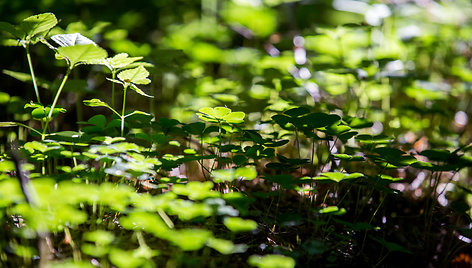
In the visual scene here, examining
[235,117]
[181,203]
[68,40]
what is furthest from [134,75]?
[181,203]

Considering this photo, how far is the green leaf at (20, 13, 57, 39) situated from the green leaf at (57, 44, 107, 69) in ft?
0.41

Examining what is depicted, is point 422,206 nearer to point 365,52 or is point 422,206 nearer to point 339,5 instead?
point 365,52

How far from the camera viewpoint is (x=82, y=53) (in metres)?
0.87

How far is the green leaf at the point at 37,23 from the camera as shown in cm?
89

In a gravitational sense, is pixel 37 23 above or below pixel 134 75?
above

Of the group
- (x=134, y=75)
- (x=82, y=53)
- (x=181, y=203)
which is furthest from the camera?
(x=134, y=75)

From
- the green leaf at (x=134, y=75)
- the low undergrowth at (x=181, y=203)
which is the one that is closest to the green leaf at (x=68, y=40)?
the low undergrowth at (x=181, y=203)

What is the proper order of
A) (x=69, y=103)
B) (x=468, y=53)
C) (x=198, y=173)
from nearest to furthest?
(x=198, y=173) → (x=69, y=103) → (x=468, y=53)

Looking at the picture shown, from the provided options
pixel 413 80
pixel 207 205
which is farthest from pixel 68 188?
pixel 413 80

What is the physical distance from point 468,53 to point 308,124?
289 cm

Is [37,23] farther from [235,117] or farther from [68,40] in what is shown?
[235,117]

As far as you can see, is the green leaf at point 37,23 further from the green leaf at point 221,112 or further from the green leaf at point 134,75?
the green leaf at point 221,112

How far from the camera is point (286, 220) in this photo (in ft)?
2.77

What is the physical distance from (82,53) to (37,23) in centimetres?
17
